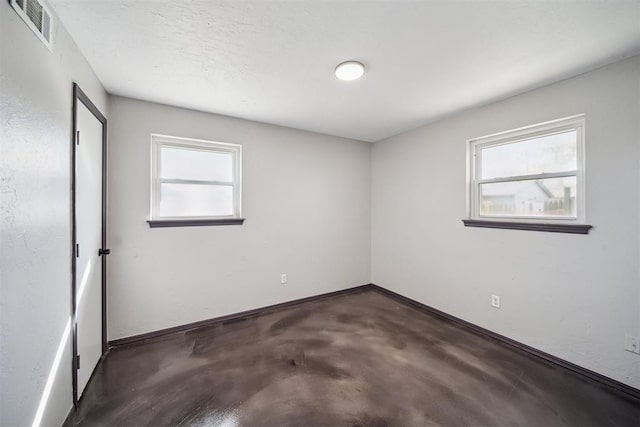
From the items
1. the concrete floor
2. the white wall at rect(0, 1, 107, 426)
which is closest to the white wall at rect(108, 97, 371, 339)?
the concrete floor

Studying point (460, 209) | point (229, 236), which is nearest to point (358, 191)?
point (460, 209)

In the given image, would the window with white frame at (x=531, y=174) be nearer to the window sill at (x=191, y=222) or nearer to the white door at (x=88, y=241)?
the window sill at (x=191, y=222)

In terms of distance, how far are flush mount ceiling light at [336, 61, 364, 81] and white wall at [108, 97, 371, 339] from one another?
4.73ft

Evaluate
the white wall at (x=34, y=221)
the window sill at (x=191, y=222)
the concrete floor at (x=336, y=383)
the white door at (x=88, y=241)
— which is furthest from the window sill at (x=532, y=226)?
the white door at (x=88, y=241)

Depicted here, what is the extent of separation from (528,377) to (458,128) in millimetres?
2448

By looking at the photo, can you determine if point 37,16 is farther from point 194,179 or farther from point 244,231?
point 244,231

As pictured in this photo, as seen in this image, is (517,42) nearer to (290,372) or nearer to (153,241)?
(290,372)

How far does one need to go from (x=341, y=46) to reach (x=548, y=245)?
2395 mm

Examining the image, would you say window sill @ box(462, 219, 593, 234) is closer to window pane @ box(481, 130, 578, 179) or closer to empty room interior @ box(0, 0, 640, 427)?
empty room interior @ box(0, 0, 640, 427)

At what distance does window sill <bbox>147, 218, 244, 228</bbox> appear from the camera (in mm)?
2436

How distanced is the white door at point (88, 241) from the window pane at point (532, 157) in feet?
11.9

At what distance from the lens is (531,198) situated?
7.46ft

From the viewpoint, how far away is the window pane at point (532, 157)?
Result: 2056 mm

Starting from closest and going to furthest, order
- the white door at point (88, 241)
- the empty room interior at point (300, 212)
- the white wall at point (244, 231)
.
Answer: the empty room interior at point (300, 212)
the white door at point (88, 241)
the white wall at point (244, 231)
